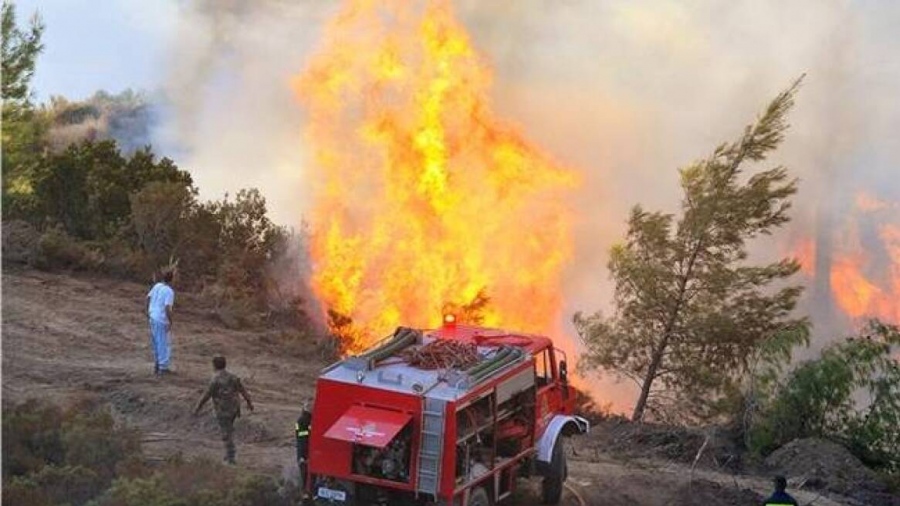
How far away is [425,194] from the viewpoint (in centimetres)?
2344

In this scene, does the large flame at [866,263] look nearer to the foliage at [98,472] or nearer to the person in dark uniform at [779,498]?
the person in dark uniform at [779,498]

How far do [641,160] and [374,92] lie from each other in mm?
13332

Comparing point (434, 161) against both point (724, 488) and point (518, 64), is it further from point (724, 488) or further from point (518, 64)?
point (518, 64)

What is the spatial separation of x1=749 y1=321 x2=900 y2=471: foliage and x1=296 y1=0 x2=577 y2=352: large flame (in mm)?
6365

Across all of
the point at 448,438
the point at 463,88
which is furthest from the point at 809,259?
the point at 448,438

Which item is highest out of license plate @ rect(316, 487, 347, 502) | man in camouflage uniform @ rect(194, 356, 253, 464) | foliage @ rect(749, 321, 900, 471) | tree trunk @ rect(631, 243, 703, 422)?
tree trunk @ rect(631, 243, 703, 422)

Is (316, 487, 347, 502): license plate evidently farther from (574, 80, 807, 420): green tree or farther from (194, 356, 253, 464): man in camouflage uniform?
(574, 80, 807, 420): green tree

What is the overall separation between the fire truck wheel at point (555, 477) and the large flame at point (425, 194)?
8915 millimetres

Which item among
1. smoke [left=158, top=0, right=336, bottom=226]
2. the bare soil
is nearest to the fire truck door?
the bare soil

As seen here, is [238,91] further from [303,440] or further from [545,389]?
[303,440]

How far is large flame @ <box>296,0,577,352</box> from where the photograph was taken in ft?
75.7

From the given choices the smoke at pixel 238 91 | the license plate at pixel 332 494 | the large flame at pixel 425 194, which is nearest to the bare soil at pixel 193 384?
the license plate at pixel 332 494

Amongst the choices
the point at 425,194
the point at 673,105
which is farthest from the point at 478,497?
the point at 673,105

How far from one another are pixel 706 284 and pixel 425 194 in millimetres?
6454
